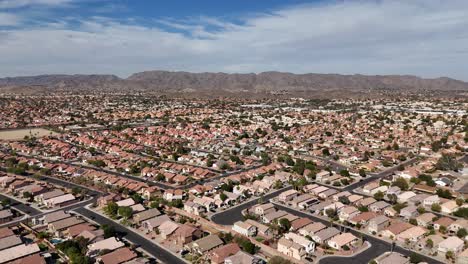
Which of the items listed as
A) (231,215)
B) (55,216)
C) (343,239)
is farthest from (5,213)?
(343,239)

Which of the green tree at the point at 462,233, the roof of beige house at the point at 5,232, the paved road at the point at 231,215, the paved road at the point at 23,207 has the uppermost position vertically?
the green tree at the point at 462,233

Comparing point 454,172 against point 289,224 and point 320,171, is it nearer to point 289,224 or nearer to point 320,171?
point 320,171

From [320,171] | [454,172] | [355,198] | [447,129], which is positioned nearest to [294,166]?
[320,171]

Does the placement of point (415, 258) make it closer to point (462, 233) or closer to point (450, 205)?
point (462, 233)

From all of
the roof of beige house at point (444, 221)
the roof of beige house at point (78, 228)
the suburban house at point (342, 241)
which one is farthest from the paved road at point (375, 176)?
the roof of beige house at point (78, 228)

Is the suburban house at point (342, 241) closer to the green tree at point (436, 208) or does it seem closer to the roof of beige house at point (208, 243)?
the roof of beige house at point (208, 243)

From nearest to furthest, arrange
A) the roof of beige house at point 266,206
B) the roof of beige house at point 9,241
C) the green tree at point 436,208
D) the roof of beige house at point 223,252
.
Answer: the roof of beige house at point 223,252
the roof of beige house at point 9,241
the roof of beige house at point 266,206
the green tree at point 436,208
